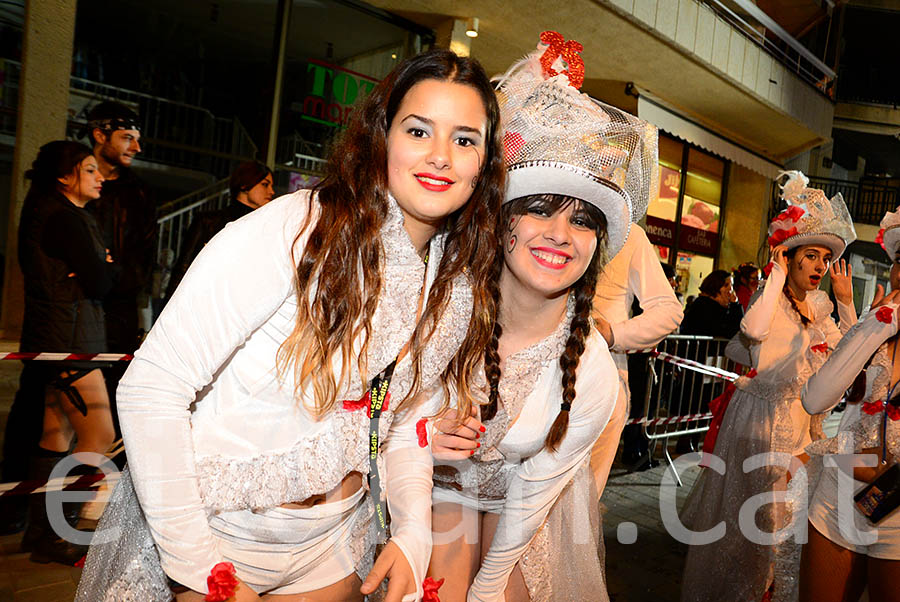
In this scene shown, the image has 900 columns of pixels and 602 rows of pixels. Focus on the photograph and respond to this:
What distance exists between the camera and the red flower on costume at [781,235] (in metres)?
4.08

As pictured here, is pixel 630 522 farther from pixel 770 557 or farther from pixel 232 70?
pixel 232 70

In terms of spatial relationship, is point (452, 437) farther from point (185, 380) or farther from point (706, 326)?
point (706, 326)

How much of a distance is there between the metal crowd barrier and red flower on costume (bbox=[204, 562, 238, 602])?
5740 mm

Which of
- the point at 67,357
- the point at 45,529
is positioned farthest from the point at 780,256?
the point at 45,529

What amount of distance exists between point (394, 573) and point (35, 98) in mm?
5993

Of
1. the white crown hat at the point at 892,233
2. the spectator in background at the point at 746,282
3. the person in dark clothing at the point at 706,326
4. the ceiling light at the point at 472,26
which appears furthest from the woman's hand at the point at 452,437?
the ceiling light at the point at 472,26

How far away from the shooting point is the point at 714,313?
24.6 feet

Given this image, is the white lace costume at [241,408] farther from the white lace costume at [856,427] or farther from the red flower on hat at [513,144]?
the white lace costume at [856,427]

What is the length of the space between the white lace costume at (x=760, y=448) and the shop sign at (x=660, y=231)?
8.11m

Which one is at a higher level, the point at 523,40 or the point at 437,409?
the point at 523,40

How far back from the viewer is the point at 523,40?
27.4 ft

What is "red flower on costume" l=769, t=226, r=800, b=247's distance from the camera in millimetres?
4078

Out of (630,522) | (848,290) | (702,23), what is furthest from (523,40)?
(630,522)

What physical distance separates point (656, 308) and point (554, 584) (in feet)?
6.14
